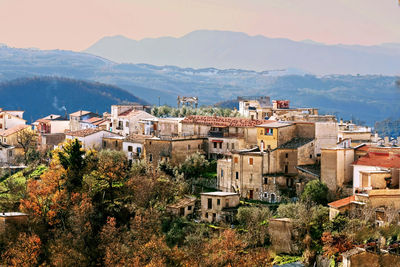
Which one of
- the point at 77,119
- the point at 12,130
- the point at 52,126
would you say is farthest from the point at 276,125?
the point at 52,126

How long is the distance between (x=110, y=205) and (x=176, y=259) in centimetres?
704

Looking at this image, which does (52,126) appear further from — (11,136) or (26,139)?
(26,139)

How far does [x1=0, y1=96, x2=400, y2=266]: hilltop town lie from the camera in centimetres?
2730

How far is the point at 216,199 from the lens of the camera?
3122cm

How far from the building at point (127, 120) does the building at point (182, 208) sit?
460 inches

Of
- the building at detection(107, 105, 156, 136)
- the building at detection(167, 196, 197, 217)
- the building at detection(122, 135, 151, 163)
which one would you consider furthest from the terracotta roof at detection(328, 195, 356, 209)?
the building at detection(107, 105, 156, 136)

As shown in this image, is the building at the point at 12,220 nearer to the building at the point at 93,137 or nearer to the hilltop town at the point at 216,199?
the hilltop town at the point at 216,199

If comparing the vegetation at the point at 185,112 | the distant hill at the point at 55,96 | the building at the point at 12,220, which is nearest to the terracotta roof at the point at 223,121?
the vegetation at the point at 185,112

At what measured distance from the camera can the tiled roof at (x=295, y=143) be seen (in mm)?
33213

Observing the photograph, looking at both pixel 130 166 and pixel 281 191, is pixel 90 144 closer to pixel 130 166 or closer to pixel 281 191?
pixel 130 166

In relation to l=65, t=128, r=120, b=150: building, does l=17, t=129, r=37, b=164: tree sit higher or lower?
lower

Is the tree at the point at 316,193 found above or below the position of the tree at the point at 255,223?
above

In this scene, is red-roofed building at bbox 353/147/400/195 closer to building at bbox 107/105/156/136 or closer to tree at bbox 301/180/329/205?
tree at bbox 301/180/329/205

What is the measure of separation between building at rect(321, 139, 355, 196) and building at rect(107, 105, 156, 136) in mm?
15257
